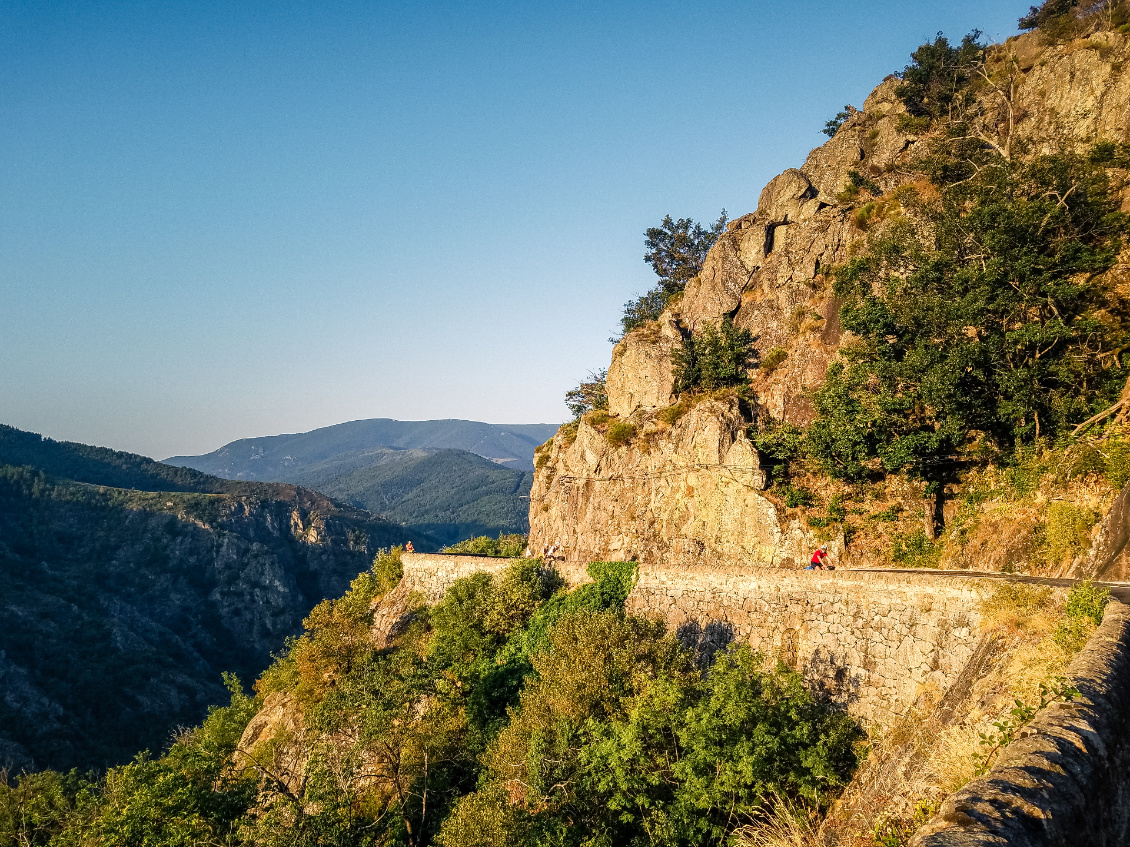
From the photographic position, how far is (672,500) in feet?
97.0

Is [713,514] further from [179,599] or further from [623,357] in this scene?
[179,599]

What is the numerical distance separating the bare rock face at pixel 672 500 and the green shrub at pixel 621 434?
365 mm

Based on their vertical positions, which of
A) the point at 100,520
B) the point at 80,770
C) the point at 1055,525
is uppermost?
the point at 1055,525

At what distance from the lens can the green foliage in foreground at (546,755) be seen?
14.1m

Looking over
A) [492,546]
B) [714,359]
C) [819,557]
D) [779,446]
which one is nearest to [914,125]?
[714,359]

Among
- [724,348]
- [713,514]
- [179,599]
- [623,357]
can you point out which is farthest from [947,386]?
[179,599]

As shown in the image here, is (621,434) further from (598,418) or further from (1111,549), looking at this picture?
(1111,549)

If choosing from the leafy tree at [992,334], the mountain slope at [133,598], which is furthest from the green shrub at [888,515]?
the mountain slope at [133,598]

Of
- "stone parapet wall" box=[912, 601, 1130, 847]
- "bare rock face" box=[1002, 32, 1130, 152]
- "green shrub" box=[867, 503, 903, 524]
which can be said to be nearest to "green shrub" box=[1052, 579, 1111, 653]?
"stone parapet wall" box=[912, 601, 1130, 847]

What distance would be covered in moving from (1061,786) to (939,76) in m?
50.8

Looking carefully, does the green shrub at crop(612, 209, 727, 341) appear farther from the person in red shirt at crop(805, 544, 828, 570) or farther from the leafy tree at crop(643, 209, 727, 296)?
the person in red shirt at crop(805, 544, 828, 570)

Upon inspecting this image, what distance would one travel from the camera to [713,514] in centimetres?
2731

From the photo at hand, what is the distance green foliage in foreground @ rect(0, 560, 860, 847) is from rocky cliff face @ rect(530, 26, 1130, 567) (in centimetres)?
535

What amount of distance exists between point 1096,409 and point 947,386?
15.4ft
